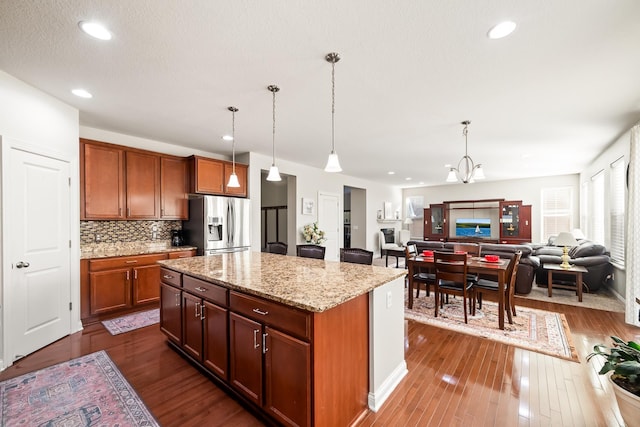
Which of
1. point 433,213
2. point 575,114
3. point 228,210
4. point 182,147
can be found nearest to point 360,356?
point 228,210

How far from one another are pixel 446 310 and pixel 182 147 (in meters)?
5.21

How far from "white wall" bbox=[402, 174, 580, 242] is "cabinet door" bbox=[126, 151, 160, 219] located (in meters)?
9.51

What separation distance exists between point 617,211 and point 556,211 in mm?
4389

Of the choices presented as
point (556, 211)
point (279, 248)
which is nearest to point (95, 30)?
point (279, 248)

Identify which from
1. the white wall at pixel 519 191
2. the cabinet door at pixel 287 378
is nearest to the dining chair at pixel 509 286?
the cabinet door at pixel 287 378

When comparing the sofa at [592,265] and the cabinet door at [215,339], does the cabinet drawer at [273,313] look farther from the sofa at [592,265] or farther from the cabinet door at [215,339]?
the sofa at [592,265]

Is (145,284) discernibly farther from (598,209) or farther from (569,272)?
(598,209)

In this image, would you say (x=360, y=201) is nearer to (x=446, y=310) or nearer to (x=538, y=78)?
(x=446, y=310)

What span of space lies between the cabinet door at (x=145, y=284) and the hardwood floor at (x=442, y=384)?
26.6 inches

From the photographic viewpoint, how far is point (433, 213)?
33.7 feet

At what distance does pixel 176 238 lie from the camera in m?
4.67

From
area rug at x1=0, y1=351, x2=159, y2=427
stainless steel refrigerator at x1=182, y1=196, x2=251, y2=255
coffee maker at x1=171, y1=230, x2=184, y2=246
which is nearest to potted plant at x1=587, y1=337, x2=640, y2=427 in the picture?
area rug at x1=0, y1=351, x2=159, y2=427

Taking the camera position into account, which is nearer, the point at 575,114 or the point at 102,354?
the point at 102,354

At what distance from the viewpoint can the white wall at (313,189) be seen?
17.6 ft
